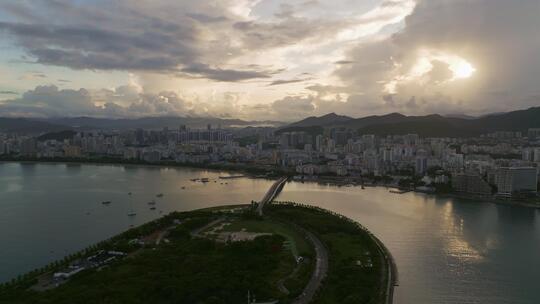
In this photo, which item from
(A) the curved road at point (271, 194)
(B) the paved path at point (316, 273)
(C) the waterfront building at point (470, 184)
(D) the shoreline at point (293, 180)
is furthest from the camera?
(C) the waterfront building at point (470, 184)

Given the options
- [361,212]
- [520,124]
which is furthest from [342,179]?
[520,124]

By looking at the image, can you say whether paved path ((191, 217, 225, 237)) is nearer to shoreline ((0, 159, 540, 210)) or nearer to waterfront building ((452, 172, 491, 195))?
shoreline ((0, 159, 540, 210))

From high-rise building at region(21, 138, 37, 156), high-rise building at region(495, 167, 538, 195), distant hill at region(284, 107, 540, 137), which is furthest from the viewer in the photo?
distant hill at region(284, 107, 540, 137)

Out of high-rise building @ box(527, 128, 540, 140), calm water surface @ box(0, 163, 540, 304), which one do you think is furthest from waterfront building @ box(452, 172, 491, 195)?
high-rise building @ box(527, 128, 540, 140)

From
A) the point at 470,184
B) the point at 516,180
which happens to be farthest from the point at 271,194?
the point at 516,180

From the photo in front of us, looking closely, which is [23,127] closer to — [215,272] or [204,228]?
[204,228]

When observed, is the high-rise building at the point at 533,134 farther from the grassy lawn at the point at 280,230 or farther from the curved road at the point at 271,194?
the grassy lawn at the point at 280,230

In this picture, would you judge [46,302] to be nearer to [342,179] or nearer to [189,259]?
[189,259]

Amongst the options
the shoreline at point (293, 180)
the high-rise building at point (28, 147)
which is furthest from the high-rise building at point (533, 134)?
the high-rise building at point (28, 147)

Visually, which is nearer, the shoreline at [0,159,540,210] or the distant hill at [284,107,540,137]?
the shoreline at [0,159,540,210]
